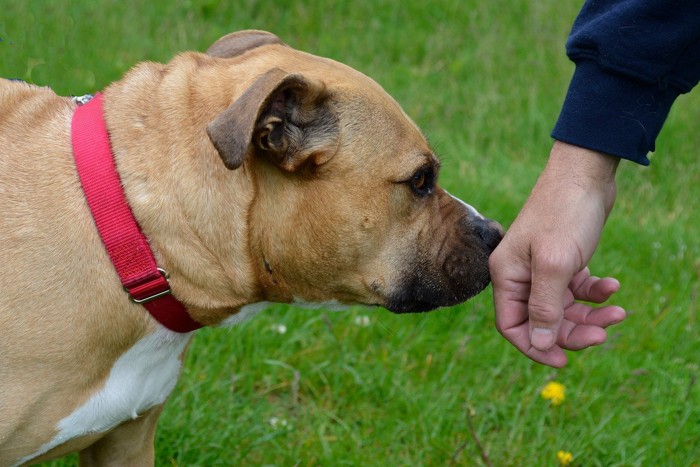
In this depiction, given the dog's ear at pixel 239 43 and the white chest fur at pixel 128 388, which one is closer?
the white chest fur at pixel 128 388

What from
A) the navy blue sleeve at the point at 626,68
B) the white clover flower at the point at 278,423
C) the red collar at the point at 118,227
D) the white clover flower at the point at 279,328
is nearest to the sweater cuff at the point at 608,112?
the navy blue sleeve at the point at 626,68

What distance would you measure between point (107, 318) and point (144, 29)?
514 cm

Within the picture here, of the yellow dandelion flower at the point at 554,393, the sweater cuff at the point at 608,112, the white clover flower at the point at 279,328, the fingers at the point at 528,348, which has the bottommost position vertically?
the white clover flower at the point at 279,328

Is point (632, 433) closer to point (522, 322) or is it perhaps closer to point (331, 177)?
point (522, 322)

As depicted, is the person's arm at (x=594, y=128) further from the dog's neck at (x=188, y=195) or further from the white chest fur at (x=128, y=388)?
the white chest fur at (x=128, y=388)

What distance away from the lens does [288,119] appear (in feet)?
10.5

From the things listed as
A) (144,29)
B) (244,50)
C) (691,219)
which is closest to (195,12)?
(144,29)

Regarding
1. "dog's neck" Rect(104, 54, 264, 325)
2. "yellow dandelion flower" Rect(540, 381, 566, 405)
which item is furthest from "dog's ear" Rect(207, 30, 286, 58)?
"yellow dandelion flower" Rect(540, 381, 566, 405)

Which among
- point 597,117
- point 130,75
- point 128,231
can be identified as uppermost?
point 597,117

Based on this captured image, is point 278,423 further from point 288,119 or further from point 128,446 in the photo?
point 288,119

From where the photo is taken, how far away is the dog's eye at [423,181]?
3.41 meters

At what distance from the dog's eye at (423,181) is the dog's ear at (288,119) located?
0.32 meters

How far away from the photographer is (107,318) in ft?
10.1

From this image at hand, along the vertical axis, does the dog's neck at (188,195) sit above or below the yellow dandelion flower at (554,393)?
above
